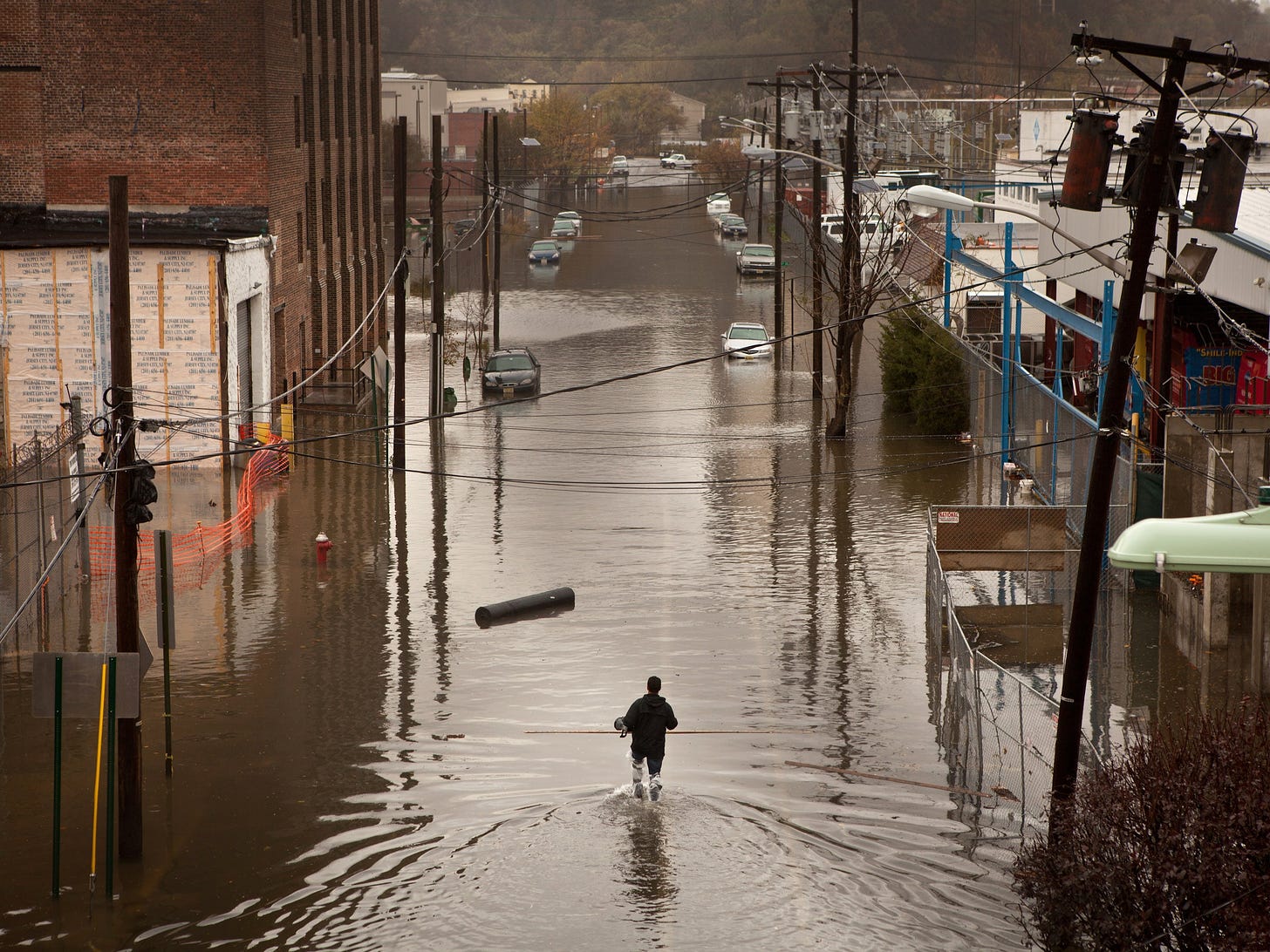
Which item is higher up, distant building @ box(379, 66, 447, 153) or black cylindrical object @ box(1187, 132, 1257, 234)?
distant building @ box(379, 66, 447, 153)

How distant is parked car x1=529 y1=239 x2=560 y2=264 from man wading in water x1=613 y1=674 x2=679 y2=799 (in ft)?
216

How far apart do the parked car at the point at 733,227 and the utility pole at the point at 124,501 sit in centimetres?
7974

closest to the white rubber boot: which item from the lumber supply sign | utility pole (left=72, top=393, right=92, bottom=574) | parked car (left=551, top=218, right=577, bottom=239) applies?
utility pole (left=72, top=393, right=92, bottom=574)

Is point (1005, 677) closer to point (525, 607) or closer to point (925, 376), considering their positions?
point (525, 607)

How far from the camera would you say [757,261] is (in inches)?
2781

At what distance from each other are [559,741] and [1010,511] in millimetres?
7553

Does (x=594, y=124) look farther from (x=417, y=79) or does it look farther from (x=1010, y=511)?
(x=1010, y=511)

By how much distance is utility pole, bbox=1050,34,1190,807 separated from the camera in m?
11.7

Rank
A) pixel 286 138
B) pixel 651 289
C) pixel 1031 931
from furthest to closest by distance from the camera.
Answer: pixel 651 289 → pixel 286 138 → pixel 1031 931

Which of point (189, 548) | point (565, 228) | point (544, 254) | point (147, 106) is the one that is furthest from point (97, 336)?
point (565, 228)

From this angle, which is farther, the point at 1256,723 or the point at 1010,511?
the point at 1010,511

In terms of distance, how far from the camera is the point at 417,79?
124875mm

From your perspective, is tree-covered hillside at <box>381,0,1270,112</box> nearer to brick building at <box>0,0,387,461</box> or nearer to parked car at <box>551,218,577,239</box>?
parked car at <box>551,218,577,239</box>

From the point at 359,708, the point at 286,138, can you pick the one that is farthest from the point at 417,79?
the point at 359,708
